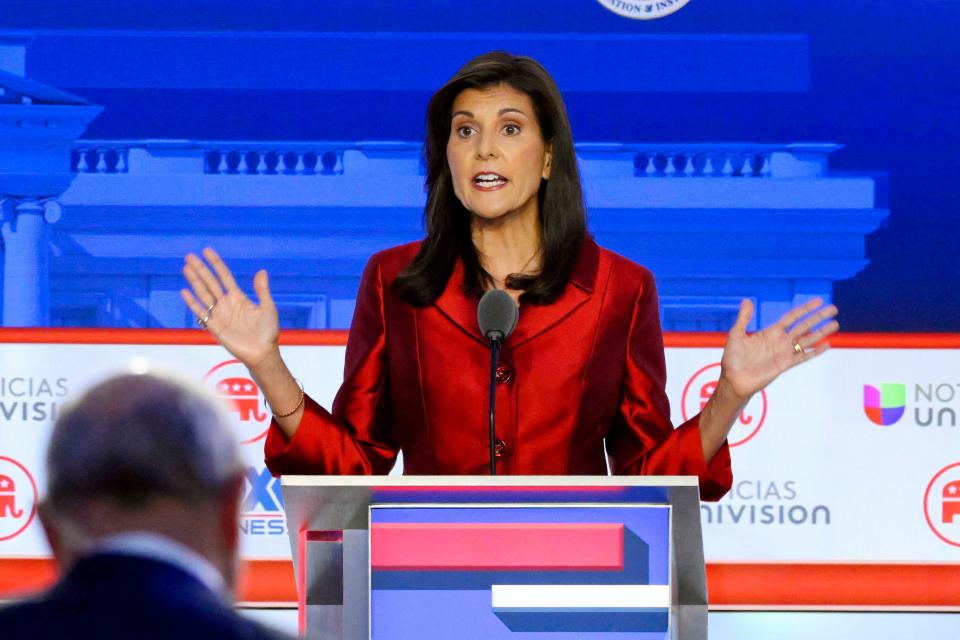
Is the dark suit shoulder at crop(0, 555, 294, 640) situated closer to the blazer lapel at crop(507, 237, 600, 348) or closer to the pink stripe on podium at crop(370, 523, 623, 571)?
the pink stripe on podium at crop(370, 523, 623, 571)

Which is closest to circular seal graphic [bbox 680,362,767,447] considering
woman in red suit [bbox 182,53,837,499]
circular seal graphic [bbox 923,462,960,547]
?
circular seal graphic [bbox 923,462,960,547]

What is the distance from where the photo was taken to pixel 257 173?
4.30 meters

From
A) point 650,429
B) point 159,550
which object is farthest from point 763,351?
point 159,550

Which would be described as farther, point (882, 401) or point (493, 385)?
point (882, 401)

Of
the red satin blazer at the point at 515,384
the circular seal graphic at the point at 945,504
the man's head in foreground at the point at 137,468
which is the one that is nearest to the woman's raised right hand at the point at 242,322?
the red satin blazer at the point at 515,384

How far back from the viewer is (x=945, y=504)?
4.19 m

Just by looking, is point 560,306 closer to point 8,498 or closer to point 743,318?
point 743,318

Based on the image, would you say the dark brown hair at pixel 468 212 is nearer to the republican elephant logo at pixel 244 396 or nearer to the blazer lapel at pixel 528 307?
the blazer lapel at pixel 528 307

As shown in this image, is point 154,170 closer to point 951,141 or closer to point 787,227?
point 787,227

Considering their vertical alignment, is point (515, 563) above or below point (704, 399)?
below

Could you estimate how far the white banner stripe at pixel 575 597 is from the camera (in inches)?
70.3

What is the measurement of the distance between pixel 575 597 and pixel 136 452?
41.7 inches

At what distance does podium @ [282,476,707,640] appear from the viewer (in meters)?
1.79

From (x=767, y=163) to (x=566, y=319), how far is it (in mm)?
1932
